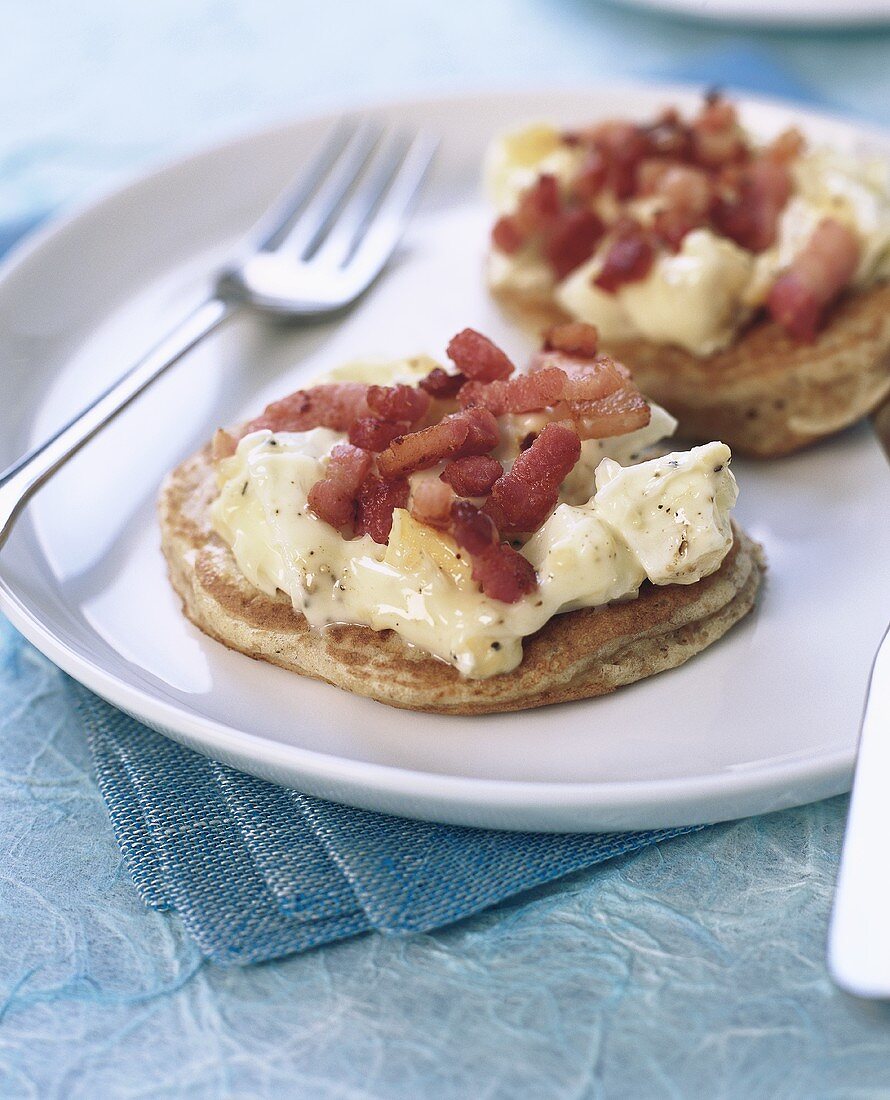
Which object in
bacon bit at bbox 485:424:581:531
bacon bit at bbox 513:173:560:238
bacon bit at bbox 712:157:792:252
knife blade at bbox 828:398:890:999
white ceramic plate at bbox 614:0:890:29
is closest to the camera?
knife blade at bbox 828:398:890:999

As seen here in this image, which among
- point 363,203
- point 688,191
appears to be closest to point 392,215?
point 363,203

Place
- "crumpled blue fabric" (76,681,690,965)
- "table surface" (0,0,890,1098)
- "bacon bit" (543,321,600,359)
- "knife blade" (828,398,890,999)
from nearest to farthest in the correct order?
"knife blade" (828,398,890,999) → "table surface" (0,0,890,1098) → "crumpled blue fabric" (76,681,690,965) → "bacon bit" (543,321,600,359)

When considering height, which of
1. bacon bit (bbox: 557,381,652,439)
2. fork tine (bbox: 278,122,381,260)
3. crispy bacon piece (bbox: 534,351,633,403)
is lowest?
fork tine (bbox: 278,122,381,260)

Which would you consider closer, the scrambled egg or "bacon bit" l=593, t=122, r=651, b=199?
the scrambled egg

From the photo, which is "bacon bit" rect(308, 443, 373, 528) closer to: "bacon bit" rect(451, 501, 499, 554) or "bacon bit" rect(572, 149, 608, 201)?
"bacon bit" rect(451, 501, 499, 554)

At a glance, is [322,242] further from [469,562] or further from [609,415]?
[469,562]

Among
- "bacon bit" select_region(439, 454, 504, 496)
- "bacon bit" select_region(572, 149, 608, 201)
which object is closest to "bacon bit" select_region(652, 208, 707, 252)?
"bacon bit" select_region(572, 149, 608, 201)
